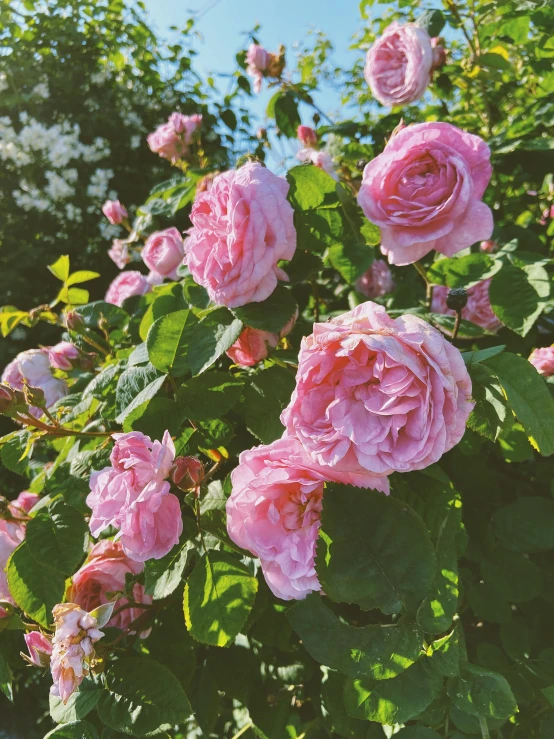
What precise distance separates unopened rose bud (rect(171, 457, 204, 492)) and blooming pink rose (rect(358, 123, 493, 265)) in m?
0.45

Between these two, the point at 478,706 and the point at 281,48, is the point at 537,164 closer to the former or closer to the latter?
the point at 281,48

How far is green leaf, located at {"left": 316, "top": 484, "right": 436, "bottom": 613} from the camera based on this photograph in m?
0.60

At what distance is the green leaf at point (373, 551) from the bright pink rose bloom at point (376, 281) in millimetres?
969

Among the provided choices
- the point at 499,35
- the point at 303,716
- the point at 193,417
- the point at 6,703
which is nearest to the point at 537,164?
the point at 499,35

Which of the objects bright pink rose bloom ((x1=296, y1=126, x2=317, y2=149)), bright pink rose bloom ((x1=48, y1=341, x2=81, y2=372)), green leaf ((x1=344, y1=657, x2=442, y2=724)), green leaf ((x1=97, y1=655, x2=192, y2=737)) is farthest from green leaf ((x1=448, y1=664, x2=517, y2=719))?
bright pink rose bloom ((x1=296, y1=126, x2=317, y2=149))

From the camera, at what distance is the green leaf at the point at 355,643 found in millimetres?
606

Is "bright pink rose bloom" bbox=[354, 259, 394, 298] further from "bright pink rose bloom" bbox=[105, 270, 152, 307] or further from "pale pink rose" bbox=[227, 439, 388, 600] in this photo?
"pale pink rose" bbox=[227, 439, 388, 600]

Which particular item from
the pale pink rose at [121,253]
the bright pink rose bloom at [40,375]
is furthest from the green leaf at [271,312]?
the pale pink rose at [121,253]

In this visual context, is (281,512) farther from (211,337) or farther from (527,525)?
(527,525)

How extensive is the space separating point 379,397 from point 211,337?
0.33 metres

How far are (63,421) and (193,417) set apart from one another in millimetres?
466

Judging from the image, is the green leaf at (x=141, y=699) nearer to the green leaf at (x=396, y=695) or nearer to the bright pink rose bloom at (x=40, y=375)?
the green leaf at (x=396, y=695)

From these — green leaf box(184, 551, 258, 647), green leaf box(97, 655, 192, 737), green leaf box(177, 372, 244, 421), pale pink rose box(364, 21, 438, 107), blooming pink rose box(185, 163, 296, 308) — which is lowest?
green leaf box(97, 655, 192, 737)

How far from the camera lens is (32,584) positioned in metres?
0.82
